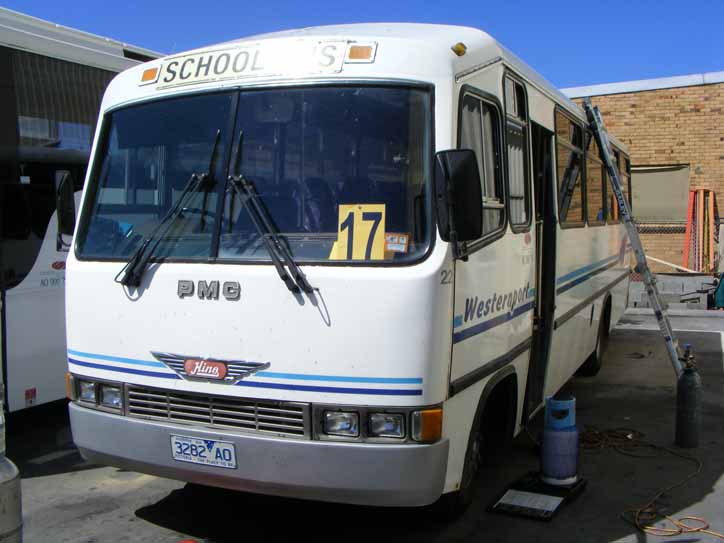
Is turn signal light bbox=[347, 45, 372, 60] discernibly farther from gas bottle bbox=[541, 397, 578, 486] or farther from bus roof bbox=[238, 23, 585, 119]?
gas bottle bbox=[541, 397, 578, 486]

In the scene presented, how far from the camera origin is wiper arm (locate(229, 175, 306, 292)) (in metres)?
3.82

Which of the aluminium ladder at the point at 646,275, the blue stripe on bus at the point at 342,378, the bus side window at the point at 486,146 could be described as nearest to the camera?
the blue stripe on bus at the point at 342,378

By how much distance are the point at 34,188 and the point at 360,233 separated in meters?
3.71

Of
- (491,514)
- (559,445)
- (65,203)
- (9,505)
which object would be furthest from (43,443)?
(559,445)

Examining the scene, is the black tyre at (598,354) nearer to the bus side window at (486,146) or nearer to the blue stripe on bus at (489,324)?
the blue stripe on bus at (489,324)

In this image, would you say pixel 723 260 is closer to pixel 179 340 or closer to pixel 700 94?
pixel 700 94

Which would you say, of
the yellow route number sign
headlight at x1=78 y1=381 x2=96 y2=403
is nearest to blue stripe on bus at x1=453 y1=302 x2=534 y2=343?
the yellow route number sign

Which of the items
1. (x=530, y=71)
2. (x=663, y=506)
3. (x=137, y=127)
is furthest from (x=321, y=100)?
(x=663, y=506)

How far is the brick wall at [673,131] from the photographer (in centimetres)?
1883

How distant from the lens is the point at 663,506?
16.9 ft

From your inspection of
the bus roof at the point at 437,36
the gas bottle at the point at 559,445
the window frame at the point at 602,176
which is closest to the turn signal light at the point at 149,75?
the bus roof at the point at 437,36

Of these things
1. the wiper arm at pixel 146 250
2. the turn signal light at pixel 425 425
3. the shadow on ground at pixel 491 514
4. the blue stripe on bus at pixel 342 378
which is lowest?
the shadow on ground at pixel 491 514

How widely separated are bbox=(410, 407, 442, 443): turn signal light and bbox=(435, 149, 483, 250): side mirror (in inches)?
33.8

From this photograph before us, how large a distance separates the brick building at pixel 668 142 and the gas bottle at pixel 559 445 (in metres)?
15.2
